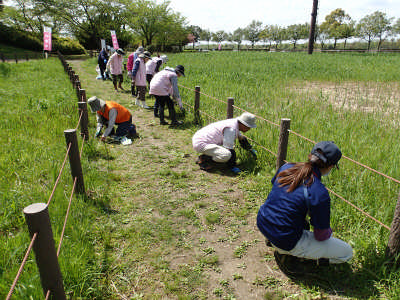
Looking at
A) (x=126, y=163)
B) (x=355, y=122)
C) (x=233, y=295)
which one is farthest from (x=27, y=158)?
(x=355, y=122)

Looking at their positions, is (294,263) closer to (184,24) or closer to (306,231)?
(306,231)

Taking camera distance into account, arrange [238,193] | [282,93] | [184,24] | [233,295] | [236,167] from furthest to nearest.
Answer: [184,24], [282,93], [236,167], [238,193], [233,295]

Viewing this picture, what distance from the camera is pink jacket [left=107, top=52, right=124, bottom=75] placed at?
31.8ft

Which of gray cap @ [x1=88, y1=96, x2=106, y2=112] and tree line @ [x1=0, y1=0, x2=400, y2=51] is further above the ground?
tree line @ [x1=0, y1=0, x2=400, y2=51]

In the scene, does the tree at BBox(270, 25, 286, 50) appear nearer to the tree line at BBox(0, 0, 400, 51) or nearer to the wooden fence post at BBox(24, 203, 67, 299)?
the tree line at BBox(0, 0, 400, 51)

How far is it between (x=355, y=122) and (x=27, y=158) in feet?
17.9

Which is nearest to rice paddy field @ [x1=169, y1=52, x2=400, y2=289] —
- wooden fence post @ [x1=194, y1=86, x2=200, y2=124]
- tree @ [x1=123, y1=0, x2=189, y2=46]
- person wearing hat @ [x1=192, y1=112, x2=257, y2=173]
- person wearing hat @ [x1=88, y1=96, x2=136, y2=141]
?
wooden fence post @ [x1=194, y1=86, x2=200, y2=124]

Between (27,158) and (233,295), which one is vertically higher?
(27,158)

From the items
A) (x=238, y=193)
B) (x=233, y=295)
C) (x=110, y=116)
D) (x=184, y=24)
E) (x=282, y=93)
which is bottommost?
(x=233, y=295)

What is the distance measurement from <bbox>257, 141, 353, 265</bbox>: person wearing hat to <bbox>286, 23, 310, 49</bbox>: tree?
7943cm

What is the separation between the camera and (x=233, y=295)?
2.26 m

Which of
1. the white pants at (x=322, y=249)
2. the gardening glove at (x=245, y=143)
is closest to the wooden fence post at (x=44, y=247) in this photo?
the white pants at (x=322, y=249)

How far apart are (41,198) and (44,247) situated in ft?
5.20

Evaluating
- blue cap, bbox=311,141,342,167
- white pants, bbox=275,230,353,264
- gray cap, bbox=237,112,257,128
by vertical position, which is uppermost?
gray cap, bbox=237,112,257,128
